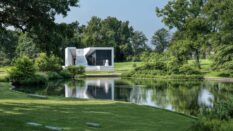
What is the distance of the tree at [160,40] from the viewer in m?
112

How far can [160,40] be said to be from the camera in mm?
112625

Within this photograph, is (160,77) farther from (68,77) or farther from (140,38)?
(140,38)

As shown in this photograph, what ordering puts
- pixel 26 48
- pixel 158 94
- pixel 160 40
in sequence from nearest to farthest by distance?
1. pixel 158 94
2. pixel 26 48
3. pixel 160 40

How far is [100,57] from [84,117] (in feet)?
194

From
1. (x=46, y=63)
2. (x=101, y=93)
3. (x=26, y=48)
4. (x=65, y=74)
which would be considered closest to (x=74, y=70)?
(x=65, y=74)

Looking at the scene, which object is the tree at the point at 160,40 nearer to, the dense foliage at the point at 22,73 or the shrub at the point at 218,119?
the dense foliage at the point at 22,73

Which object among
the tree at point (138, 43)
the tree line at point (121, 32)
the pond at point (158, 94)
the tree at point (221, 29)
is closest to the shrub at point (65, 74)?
the tree line at point (121, 32)

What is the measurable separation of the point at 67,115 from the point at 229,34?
43423 mm

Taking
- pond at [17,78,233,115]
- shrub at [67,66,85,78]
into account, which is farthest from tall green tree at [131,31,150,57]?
pond at [17,78,233,115]

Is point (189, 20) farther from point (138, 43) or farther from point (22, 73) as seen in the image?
point (138, 43)

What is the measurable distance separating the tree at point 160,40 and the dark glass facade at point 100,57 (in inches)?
1666

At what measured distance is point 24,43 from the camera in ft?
260

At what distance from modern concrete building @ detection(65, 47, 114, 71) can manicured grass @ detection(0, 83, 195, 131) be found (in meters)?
54.9

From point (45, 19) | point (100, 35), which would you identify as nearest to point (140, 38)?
point (100, 35)
